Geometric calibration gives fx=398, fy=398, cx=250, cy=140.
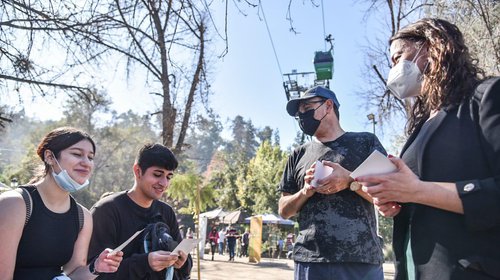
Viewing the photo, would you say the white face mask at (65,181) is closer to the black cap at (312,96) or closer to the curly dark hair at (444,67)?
the black cap at (312,96)

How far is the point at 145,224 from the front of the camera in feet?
9.22

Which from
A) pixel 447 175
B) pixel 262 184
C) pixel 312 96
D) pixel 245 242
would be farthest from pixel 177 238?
pixel 262 184

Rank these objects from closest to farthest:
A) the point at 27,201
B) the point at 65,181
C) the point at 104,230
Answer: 1. the point at 27,201
2. the point at 65,181
3. the point at 104,230

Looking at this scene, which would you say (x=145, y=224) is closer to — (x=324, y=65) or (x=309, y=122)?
(x=309, y=122)

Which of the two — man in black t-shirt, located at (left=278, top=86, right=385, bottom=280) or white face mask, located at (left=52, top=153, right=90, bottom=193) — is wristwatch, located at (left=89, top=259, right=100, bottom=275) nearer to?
white face mask, located at (left=52, top=153, right=90, bottom=193)

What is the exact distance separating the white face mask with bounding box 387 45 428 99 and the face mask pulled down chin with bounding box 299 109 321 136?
40.6 inches

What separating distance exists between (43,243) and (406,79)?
211 cm

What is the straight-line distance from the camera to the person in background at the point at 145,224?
2.50m

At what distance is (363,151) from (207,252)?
26.0m

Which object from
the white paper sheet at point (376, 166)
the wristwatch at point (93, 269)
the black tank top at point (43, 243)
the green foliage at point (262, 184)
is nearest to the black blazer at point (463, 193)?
the white paper sheet at point (376, 166)

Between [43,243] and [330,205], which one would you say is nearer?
[43,243]

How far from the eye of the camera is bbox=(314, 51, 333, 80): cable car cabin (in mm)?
9281

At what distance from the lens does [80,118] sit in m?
46.7

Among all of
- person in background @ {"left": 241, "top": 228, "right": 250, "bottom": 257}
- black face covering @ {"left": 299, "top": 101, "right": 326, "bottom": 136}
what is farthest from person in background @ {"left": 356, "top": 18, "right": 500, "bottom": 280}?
person in background @ {"left": 241, "top": 228, "right": 250, "bottom": 257}
